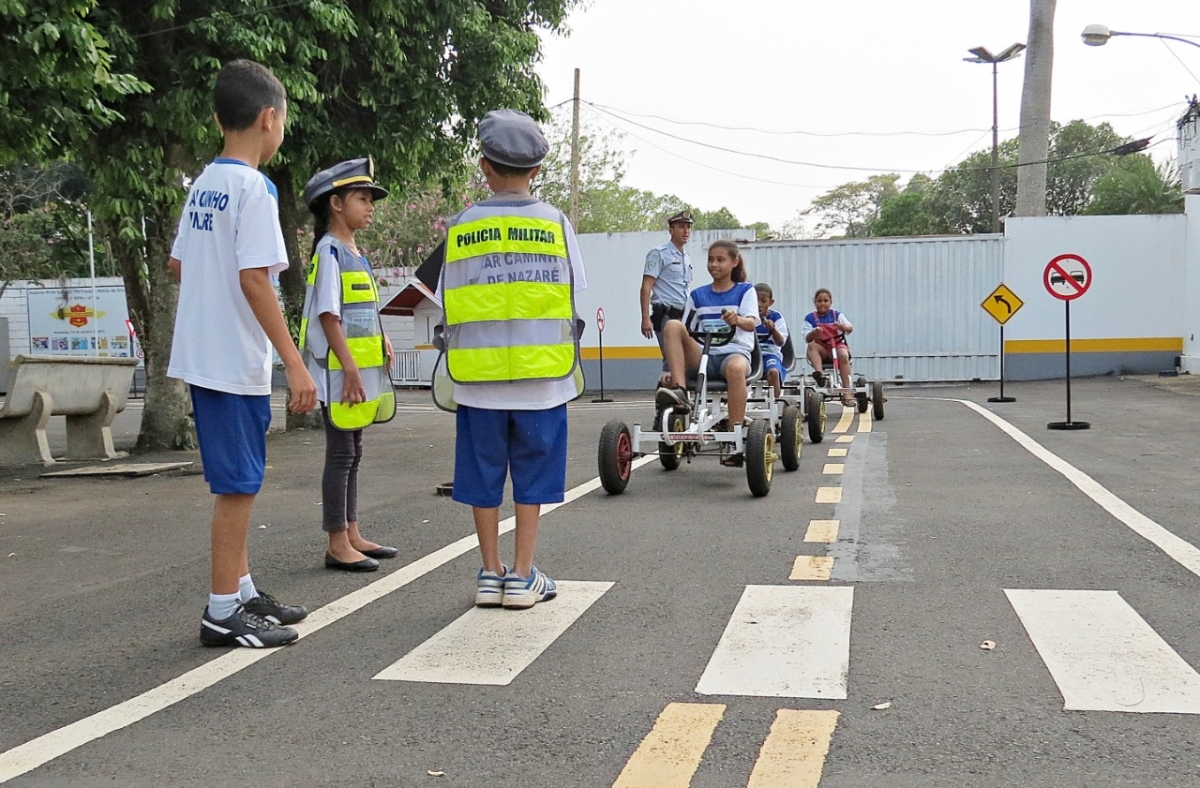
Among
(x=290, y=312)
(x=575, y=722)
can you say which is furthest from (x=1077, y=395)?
(x=575, y=722)

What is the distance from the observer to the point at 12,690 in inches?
153

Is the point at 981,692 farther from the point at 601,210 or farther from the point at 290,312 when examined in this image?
the point at 601,210

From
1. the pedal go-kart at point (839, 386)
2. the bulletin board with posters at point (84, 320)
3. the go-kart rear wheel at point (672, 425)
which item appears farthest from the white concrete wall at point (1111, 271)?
the bulletin board with posters at point (84, 320)

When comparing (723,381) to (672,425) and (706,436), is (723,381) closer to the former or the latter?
(672,425)

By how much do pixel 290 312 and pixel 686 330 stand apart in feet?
27.4

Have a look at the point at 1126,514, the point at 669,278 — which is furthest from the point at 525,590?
the point at 669,278

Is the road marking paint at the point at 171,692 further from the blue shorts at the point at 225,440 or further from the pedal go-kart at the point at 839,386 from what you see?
the pedal go-kart at the point at 839,386

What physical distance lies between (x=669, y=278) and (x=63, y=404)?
21.4 ft

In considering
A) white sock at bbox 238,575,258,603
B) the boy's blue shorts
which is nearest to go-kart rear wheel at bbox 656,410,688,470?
the boy's blue shorts

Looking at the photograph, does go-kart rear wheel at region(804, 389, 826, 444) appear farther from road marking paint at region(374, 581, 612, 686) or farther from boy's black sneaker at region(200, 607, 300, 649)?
boy's black sneaker at region(200, 607, 300, 649)

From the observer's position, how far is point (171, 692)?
3805 millimetres

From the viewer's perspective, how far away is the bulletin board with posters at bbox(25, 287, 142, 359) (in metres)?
35.3

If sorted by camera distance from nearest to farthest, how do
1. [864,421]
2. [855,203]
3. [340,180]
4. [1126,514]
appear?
[340,180], [1126,514], [864,421], [855,203]

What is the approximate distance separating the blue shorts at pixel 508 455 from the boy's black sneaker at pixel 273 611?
2.53ft
